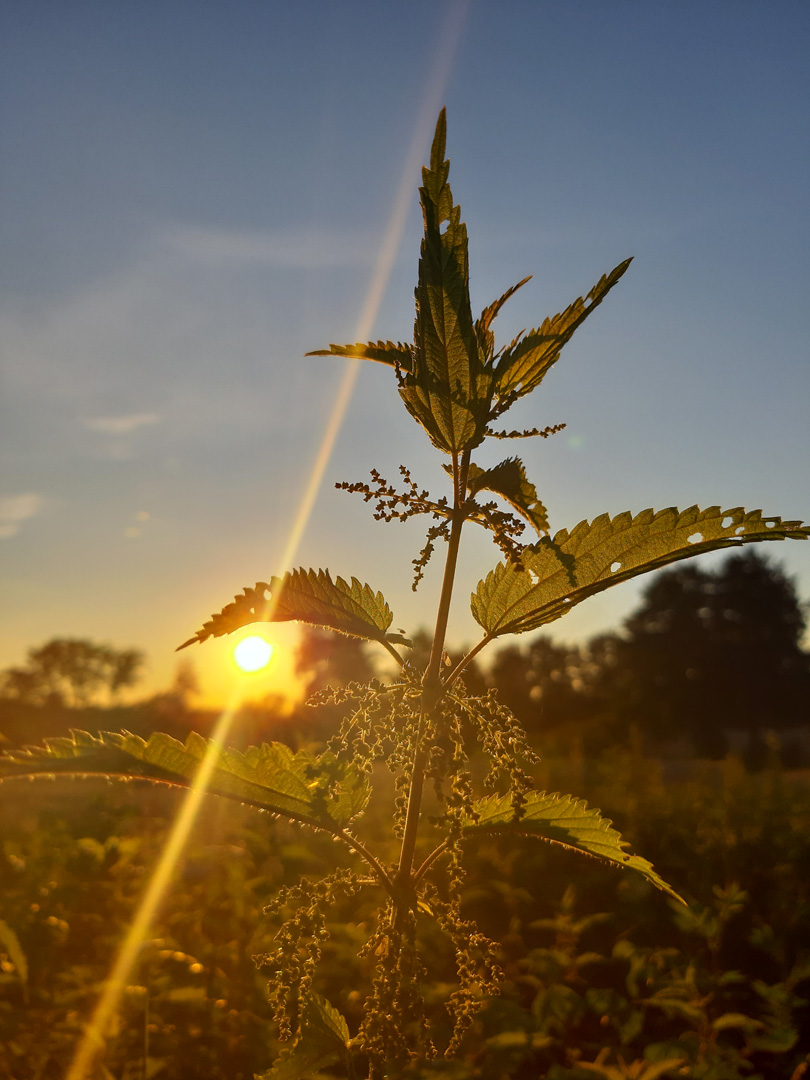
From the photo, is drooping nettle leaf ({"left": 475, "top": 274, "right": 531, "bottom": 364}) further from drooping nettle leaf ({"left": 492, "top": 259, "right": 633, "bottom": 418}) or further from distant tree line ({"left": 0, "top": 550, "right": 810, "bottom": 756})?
distant tree line ({"left": 0, "top": 550, "right": 810, "bottom": 756})

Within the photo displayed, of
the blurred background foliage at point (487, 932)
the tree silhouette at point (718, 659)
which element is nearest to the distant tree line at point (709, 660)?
the tree silhouette at point (718, 659)

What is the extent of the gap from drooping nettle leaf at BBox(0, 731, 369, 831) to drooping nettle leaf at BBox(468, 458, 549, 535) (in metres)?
0.66

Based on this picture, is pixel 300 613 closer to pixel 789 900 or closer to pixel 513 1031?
pixel 513 1031

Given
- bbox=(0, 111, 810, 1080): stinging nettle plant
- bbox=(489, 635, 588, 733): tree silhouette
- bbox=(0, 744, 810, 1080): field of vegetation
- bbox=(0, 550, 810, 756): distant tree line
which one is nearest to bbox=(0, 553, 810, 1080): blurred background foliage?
bbox=(0, 744, 810, 1080): field of vegetation

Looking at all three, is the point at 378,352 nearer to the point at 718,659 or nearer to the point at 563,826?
the point at 563,826

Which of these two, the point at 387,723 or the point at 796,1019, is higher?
the point at 387,723

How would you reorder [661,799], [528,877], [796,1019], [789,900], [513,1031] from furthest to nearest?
[661,799], [528,877], [789,900], [796,1019], [513,1031]

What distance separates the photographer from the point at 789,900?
224 inches

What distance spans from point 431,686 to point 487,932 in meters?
5.55

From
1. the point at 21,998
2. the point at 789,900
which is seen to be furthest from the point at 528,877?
the point at 21,998

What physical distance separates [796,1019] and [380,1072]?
4036 millimetres

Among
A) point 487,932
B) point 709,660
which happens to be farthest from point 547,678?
point 487,932

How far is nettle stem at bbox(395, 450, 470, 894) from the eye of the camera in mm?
1428

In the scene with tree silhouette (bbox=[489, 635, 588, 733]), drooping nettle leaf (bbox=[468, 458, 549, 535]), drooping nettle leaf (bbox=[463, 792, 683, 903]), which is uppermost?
tree silhouette (bbox=[489, 635, 588, 733])
